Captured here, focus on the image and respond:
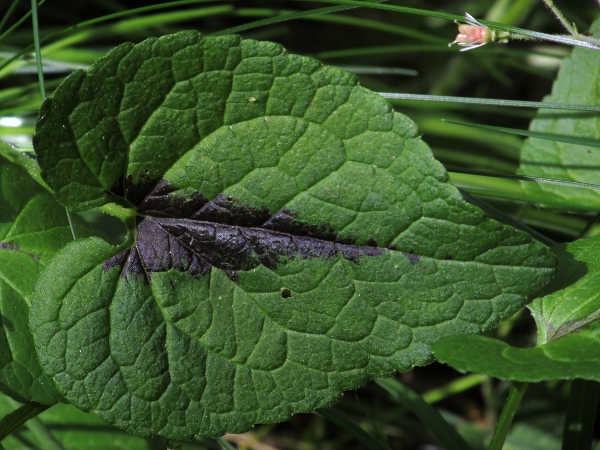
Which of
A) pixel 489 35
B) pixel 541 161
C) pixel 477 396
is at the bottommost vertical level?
pixel 477 396

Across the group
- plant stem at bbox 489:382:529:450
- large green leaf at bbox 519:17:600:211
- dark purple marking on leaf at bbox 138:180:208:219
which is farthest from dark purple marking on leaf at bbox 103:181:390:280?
large green leaf at bbox 519:17:600:211

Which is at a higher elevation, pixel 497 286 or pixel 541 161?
pixel 541 161

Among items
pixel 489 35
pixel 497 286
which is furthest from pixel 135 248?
pixel 489 35

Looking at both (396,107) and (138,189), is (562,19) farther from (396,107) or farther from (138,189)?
(396,107)

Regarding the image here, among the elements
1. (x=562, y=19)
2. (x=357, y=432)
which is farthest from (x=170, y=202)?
(x=562, y=19)

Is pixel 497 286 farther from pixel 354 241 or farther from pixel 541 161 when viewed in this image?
pixel 541 161

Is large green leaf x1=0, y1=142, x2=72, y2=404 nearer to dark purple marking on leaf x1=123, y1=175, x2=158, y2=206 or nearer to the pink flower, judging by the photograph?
dark purple marking on leaf x1=123, y1=175, x2=158, y2=206

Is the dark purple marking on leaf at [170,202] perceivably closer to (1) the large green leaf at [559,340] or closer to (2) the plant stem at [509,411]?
(1) the large green leaf at [559,340]
